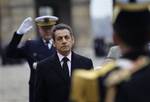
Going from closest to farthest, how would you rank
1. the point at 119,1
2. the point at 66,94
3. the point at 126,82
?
the point at 126,82 → the point at 119,1 → the point at 66,94

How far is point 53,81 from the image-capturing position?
7086 millimetres

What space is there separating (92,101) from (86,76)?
0.55ft

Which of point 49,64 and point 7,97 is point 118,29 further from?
point 7,97

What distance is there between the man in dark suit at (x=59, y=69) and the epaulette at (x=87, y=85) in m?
2.95

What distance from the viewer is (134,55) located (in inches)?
155

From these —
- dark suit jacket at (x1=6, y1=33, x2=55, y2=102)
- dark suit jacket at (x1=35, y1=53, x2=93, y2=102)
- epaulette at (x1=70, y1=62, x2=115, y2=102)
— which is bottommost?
dark suit jacket at (x1=6, y1=33, x2=55, y2=102)

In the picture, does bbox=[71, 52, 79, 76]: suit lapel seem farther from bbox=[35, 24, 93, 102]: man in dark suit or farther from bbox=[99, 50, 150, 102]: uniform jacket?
bbox=[99, 50, 150, 102]: uniform jacket

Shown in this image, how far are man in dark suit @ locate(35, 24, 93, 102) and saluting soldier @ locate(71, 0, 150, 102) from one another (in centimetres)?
296

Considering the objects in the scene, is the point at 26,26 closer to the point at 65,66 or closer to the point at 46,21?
the point at 46,21

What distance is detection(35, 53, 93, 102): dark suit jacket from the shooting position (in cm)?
699

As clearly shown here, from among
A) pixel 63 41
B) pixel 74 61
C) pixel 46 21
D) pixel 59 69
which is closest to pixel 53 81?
pixel 59 69

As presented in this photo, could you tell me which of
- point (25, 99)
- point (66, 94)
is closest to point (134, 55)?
point (66, 94)

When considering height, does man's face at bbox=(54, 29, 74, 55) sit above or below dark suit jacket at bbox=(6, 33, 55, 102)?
above

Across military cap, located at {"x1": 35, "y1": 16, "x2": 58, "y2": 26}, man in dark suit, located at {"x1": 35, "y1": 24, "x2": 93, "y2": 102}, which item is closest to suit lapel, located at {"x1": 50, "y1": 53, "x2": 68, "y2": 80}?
man in dark suit, located at {"x1": 35, "y1": 24, "x2": 93, "y2": 102}
